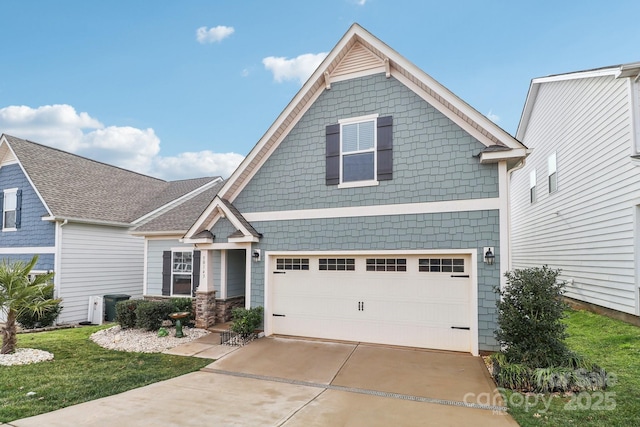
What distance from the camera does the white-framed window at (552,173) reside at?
1324cm

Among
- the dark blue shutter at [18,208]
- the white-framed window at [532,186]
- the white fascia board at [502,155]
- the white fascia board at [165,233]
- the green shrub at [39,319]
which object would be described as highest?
the white-framed window at [532,186]

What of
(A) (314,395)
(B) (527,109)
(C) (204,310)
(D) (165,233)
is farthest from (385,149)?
(B) (527,109)

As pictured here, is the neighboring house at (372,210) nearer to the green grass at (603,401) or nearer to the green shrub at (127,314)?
the green grass at (603,401)

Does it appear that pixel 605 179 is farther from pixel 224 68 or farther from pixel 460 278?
pixel 224 68

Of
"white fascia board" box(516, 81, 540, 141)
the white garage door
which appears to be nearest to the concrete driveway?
the white garage door

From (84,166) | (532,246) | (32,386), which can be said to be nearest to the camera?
(32,386)

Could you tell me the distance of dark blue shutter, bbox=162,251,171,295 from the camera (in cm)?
1262

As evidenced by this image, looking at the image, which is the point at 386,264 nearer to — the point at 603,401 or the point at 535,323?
the point at 535,323

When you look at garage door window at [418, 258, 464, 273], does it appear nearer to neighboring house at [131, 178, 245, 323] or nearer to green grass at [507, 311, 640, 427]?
green grass at [507, 311, 640, 427]

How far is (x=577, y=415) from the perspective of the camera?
15.3 ft

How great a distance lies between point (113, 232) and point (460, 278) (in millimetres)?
14322

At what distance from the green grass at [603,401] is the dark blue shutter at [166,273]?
11.0 meters

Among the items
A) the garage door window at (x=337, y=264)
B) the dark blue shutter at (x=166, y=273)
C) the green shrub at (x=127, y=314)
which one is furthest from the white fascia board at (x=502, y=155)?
the dark blue shutter at (x=166, y=273)

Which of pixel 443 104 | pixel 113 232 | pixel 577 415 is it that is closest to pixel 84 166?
pixel 113 232
